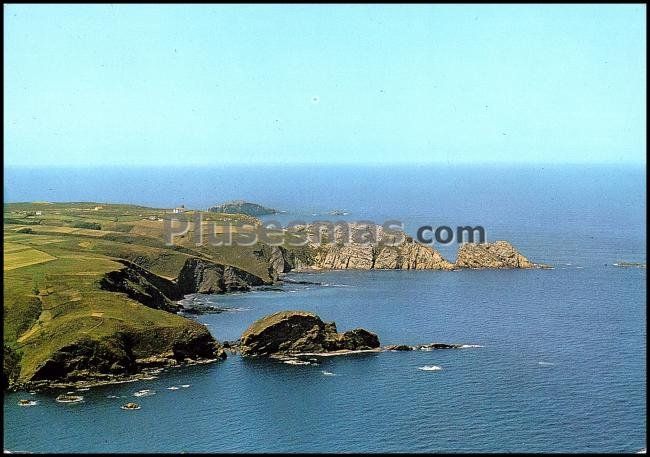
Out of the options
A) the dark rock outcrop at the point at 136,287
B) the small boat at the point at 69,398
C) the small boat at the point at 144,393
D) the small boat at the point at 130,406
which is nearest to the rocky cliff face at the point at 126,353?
the small boat at the point at 69,398

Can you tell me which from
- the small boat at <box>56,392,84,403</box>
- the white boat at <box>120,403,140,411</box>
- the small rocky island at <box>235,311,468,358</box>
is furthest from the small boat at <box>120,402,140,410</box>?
the small rocky island at <box>235,311,468,358</box>

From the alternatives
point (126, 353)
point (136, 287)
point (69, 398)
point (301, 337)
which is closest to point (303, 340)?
point (301, 337)

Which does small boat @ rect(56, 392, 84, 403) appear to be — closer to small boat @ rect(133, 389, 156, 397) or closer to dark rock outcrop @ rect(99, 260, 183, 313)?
small boat @ rect(133, 389, 156, 397)

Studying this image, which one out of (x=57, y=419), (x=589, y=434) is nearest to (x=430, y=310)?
(x=589, y=434)

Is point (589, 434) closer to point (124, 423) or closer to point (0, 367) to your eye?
point (124, 423)

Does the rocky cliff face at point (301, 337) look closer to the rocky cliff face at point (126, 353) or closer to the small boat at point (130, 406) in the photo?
the rocky cliff face at point (126, 353)
